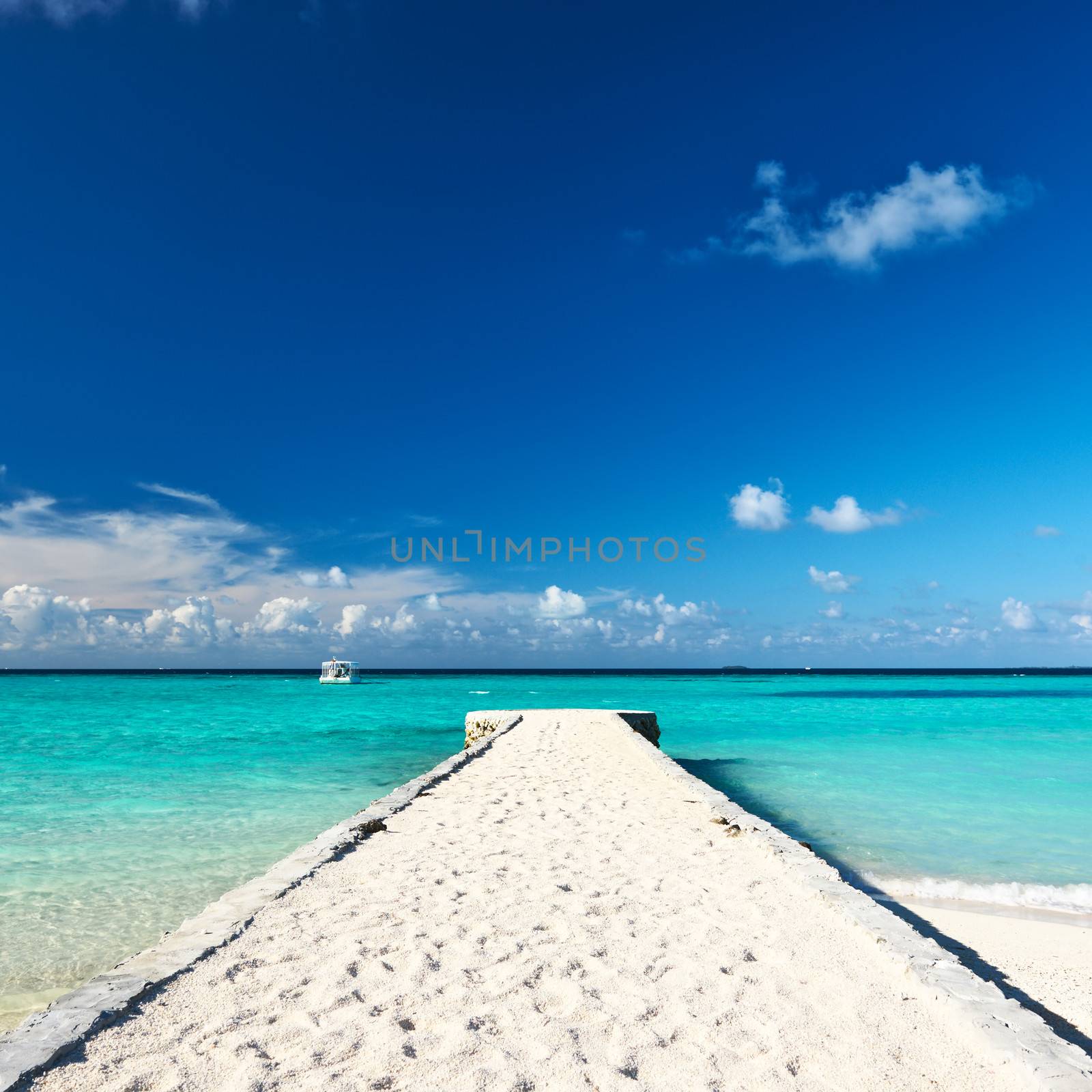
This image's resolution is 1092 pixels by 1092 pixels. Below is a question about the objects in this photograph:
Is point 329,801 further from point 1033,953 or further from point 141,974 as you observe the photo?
point 1033,953

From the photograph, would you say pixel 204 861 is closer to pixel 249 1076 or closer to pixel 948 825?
pixel 249 1076

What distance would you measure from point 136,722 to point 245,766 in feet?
51.1

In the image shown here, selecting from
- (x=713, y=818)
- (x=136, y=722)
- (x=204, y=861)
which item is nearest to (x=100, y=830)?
(x=204, y=861)

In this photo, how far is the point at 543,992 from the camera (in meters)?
3.68

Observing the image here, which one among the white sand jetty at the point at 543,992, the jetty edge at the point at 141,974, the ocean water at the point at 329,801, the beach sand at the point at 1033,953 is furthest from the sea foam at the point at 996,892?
the jetty edge at the point at 141,974

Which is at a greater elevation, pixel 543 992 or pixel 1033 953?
pixel 543 992

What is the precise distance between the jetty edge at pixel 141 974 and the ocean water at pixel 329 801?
1657 millimetres

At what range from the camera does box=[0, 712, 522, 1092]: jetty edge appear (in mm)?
3018

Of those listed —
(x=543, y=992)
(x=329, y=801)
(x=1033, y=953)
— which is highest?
(x=543, y=992)

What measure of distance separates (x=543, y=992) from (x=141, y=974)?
2.07 m

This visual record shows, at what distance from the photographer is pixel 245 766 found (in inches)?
658

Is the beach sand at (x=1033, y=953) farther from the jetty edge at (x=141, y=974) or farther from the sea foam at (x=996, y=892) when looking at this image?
the jetty edge at (x=141, y=974)

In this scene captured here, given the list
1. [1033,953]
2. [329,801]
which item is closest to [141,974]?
[1033,953]

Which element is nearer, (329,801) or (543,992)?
(543,992)
